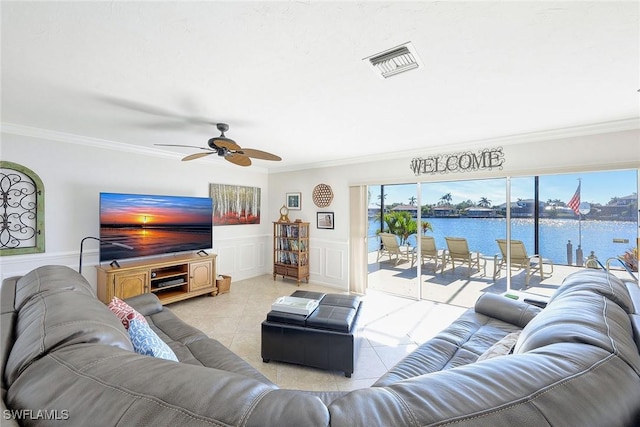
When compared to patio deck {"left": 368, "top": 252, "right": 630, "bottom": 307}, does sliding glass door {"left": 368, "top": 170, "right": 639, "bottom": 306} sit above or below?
above

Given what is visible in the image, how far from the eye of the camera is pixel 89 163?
3.43 metres

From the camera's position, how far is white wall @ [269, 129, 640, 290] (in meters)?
2.79

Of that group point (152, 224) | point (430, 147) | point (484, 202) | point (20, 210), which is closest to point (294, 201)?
point (152, 224)

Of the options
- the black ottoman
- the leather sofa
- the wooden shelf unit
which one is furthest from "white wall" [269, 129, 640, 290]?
the leather sofa

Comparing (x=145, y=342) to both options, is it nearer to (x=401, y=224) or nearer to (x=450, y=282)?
(x=401, y=224)

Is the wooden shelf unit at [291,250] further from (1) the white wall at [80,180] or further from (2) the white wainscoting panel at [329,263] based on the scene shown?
(1) the white wall at [80,180]

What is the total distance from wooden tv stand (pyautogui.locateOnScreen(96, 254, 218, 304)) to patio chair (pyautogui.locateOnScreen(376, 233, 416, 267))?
2.89 metres

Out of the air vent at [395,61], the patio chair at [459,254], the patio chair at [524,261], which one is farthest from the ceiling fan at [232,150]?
the patio chair at [524,261]

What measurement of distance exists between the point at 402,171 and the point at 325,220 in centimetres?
168

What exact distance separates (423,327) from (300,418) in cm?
307

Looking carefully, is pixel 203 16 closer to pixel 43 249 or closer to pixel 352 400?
pixel 352 400

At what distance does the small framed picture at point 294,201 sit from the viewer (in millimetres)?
5281

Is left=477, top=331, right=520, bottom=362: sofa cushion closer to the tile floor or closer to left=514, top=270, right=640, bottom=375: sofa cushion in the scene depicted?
left=514, top=270, right=640, bottom=375: sofa cushion

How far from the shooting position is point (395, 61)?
1628 mm
